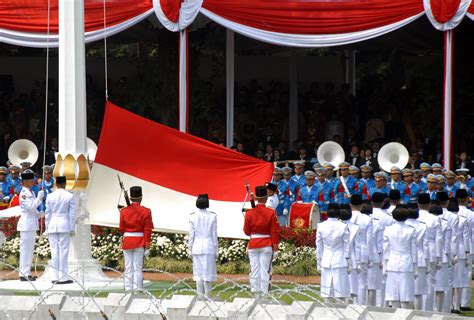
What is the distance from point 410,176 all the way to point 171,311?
1117 cm

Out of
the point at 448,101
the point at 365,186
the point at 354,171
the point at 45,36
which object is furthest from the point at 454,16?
the point at 45,36

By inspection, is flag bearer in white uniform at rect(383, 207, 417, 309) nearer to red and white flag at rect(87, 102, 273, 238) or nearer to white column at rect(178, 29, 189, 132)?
red and white flag at rect(87, 102, 273, 238)

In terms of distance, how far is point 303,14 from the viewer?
2553cm

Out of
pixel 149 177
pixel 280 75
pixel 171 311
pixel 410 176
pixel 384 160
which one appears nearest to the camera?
pixel 171 311

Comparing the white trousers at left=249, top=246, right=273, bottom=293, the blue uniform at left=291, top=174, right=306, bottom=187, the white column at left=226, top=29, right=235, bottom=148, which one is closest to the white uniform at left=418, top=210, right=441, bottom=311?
the white trousers at left=249, top=246, right=273, bottom=293

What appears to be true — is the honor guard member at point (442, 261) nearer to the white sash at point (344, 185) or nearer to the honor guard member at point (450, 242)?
the honor guard member at point (450, 242)

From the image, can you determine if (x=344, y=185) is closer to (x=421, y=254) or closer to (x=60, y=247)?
(x=60, y=247)

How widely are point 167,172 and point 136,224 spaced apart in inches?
105

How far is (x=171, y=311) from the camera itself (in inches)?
536

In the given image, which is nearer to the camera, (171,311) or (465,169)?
(171,311)

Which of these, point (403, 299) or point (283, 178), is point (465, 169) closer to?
point (283, 178)

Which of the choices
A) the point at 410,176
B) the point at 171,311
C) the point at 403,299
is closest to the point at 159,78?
the point at 410,176

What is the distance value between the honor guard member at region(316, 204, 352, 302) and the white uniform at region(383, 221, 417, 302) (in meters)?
0.54

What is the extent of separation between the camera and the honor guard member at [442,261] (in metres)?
17.8
